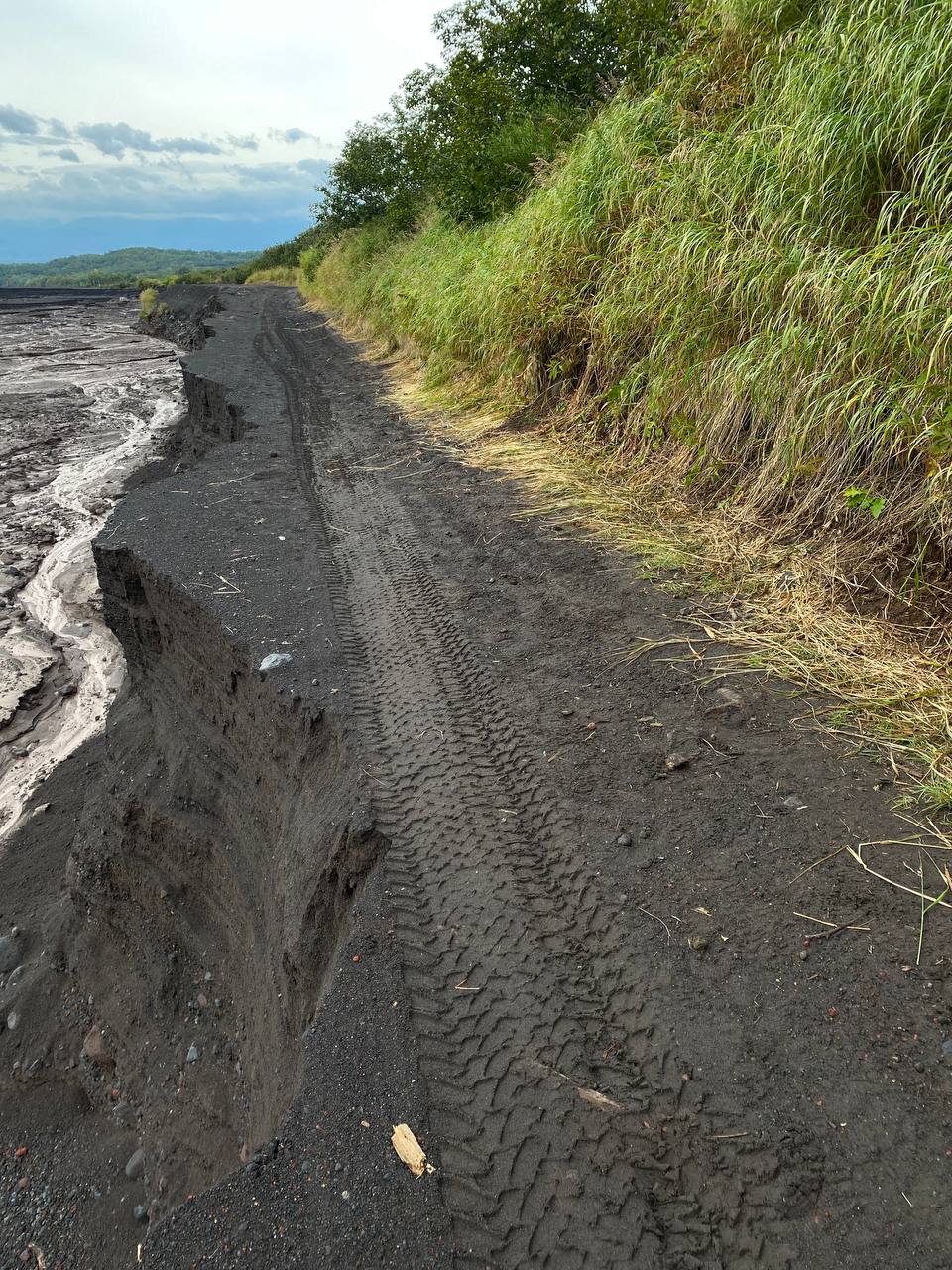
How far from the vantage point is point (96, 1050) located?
2768 millimetres

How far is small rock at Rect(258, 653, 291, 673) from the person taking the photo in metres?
2.73

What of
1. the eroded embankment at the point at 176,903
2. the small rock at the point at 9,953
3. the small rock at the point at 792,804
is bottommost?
the small rock at the point at 9,953

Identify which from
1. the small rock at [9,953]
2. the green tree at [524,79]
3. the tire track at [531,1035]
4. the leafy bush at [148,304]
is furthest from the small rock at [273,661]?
the leafy bush at [148,304]

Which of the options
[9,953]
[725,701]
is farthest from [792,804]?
[9,953]

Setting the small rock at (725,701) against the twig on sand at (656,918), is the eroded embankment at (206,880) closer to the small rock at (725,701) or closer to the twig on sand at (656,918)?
the twig on sand at (656,918)

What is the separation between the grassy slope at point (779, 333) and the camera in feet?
8.00

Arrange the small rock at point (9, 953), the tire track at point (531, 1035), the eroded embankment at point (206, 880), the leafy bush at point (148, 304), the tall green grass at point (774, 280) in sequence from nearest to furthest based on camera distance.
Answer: the tire track at point (531, 1035)
the eroded embankment at point (206, 880)
the tall green grass at point (774, 280)
the small rock at point (9, 953)
the leafy bush at point (148, 304)

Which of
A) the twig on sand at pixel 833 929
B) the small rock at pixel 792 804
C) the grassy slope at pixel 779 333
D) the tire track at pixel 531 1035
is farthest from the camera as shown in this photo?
the grassy slope at pixel 779 333

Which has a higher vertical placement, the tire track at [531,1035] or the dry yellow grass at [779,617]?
the dry yellow grass at [779,617]

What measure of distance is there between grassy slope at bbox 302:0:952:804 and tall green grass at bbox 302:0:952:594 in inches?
0.4

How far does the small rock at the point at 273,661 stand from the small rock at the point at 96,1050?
61.8 inches

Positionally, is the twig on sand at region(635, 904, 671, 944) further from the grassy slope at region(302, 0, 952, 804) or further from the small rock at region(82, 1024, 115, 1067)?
the small rock at region(82, 1024, 115, 1067)

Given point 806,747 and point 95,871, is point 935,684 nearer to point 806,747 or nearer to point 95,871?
point 806,747

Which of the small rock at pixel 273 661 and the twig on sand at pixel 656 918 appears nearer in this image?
the twig on sand at pixel 656 918
